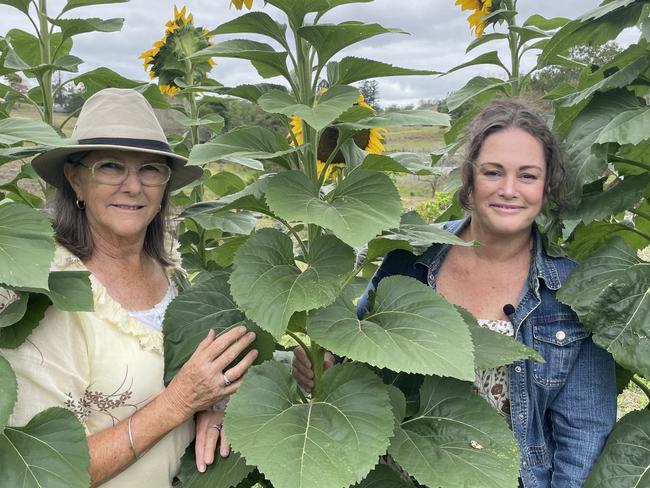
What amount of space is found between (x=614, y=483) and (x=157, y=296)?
1413 mm

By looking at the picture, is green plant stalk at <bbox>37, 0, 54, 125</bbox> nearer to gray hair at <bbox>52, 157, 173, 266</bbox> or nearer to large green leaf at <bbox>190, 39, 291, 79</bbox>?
gray hair at <bbox>52, 157, 173, 266</bbox>

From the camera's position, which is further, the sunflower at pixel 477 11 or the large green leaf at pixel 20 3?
the sunflower at pixel 477 11

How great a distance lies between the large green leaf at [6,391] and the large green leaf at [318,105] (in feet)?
2.69

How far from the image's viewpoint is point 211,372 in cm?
175

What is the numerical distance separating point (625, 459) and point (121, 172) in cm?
162

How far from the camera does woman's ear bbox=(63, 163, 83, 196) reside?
6.41 ft

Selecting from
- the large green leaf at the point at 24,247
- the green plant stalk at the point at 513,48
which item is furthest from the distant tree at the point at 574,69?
the large green leaf at the point at 24,247

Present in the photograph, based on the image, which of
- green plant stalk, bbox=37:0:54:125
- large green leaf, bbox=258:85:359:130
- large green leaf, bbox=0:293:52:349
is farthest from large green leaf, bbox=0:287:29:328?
green plant stalk, bbox=37:0:54:125

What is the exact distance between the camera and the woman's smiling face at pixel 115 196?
6.28 feet

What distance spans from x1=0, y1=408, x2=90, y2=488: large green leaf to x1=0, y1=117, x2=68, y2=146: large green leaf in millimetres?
652

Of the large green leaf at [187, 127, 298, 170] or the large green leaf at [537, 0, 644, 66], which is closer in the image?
the large green leaf at [187, 127, 298, 170]

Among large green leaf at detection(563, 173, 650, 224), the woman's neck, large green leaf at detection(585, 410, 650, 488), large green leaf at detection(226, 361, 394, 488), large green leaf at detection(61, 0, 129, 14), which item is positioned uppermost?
large green leaf at detection(61, 0, 129, 14)

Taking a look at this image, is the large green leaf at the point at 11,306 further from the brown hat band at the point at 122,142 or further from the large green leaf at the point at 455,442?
the large green leaf at the point at 455,442

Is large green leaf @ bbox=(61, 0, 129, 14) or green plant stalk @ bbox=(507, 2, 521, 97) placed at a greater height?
large green leaf @ bbox=(61, 0, 129, 14)
